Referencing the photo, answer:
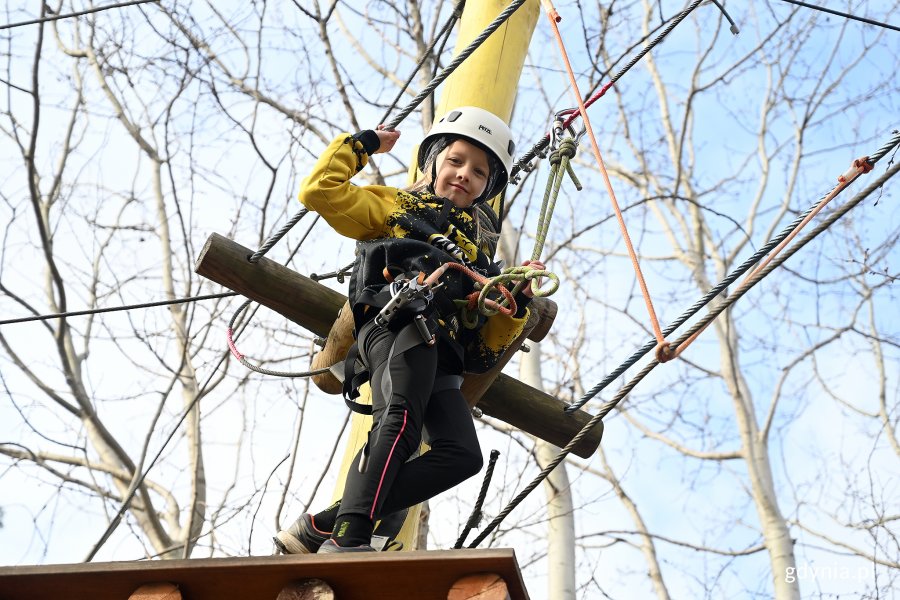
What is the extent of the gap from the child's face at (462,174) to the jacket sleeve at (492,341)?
17.6 inches

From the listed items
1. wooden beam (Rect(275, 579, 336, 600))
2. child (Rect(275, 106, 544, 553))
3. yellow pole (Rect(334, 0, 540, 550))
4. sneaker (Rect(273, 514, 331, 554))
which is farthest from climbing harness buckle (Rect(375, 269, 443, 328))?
yellow pole (Rect(334, 0, 540, 550))

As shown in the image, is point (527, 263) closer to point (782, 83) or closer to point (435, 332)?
point (435, 332)

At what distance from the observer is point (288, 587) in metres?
2.58

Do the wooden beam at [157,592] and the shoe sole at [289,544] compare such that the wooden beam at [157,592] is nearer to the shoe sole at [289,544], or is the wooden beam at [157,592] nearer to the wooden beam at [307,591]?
the wooden beam at [307,591]

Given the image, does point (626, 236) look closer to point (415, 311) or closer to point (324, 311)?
point (415, 311)

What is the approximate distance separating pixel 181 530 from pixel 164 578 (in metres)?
6.05

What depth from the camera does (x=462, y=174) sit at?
142 inches

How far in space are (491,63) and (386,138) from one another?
1.11 metres

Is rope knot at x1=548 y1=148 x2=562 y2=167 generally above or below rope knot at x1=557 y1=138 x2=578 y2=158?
below

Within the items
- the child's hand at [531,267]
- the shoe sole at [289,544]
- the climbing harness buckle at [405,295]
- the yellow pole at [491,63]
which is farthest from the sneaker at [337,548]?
the yellow pole at [491,63]

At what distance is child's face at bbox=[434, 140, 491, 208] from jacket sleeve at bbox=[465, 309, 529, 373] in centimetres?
45

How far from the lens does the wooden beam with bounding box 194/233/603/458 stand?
12.1ft

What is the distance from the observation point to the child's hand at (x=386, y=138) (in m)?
3.53

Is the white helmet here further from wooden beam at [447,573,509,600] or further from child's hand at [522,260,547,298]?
wooden beam at [447,573,509,600]
